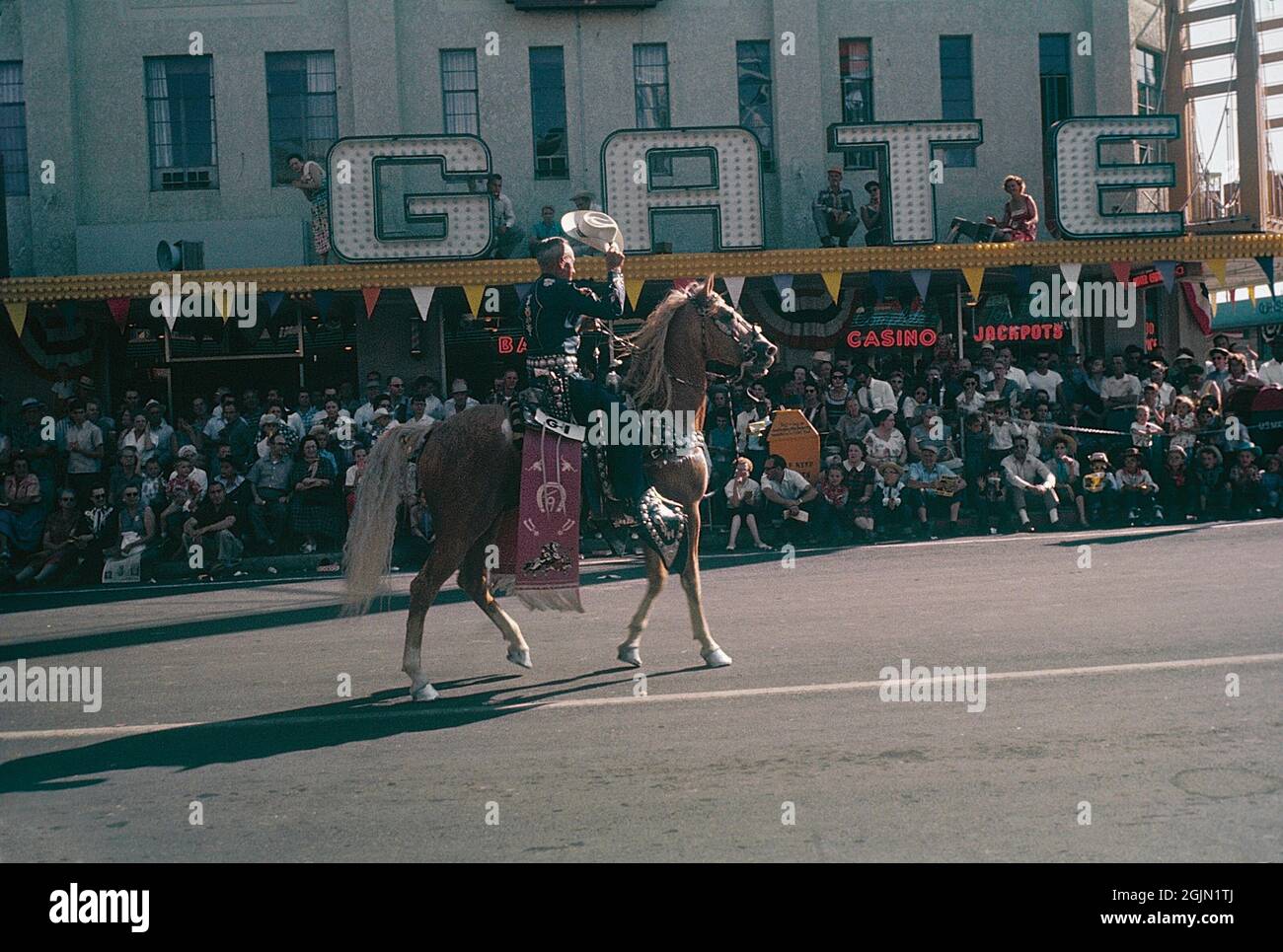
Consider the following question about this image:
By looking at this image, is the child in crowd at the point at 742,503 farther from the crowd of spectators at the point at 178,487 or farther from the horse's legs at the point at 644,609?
the horse's legs at the point at 644,609

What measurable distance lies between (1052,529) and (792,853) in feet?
40.1

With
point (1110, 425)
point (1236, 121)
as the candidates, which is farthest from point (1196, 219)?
point (1110, 425)

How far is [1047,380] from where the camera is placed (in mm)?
19469

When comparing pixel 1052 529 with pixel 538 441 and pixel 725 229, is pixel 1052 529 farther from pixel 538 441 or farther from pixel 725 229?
pixel 538 441

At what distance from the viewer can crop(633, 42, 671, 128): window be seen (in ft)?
78.2

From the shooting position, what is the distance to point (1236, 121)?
2397 cm

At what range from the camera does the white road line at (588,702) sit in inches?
297

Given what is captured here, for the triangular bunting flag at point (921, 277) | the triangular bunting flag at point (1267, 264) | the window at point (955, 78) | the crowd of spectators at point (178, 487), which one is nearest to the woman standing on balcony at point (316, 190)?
the crowd of spectators at point (178, 487)

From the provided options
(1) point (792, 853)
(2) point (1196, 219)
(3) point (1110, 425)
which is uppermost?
(2) point (1196, 219)

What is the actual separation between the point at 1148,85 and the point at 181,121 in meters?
17.9

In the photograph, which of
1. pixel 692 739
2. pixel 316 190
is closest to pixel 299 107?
pixel 316 190

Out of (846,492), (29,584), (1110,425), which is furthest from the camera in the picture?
(1110,425)

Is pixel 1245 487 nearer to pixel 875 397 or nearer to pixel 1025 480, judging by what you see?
pixel 1025 480

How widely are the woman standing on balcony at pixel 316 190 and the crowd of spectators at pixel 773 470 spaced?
11.6 ft
